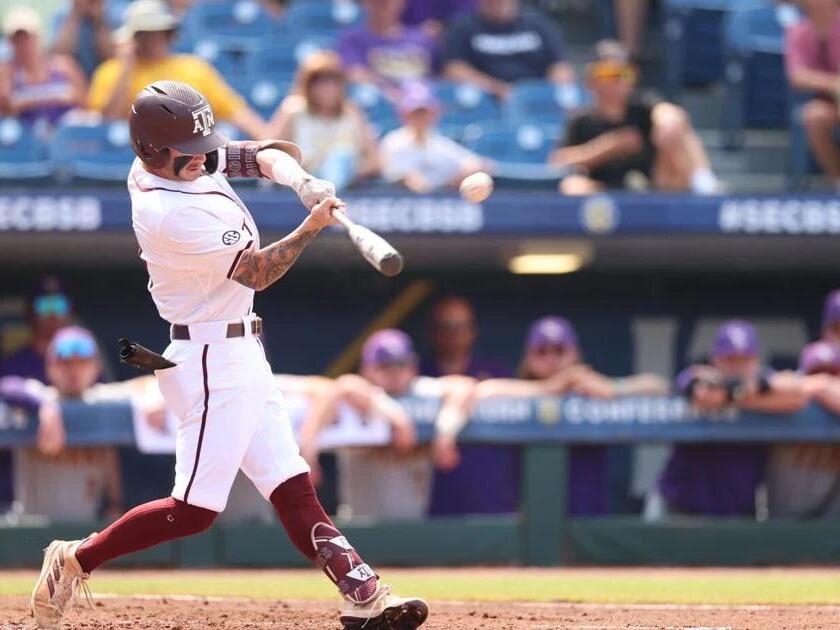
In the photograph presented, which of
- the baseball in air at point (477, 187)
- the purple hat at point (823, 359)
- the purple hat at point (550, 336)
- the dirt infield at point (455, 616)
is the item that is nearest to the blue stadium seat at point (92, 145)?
the purple hat at point (550, 336)

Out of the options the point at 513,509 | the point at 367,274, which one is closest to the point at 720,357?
the point at 513,509

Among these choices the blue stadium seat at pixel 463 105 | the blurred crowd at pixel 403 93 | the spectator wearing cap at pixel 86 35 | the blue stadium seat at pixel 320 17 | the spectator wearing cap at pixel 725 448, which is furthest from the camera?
the blue stadium seat at pixel 320 17

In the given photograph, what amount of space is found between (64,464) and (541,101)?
12.4 ft

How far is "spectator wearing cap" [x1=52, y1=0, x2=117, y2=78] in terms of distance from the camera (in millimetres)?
10242

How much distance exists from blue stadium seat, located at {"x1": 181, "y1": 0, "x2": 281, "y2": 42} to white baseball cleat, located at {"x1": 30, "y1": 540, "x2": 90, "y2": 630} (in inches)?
252

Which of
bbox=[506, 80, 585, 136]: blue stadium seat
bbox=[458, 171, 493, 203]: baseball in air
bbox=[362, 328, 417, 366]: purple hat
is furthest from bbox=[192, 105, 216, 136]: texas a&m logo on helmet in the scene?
bbox=[506, 80, 585, 136]: blue stadium seat

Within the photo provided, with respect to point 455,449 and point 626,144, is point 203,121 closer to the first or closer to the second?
point 455,449

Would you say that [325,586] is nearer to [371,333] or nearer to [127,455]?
[127,455]

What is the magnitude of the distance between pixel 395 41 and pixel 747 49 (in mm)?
2233

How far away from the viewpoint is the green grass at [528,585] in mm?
6434

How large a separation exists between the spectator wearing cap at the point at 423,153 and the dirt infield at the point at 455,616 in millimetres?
3356

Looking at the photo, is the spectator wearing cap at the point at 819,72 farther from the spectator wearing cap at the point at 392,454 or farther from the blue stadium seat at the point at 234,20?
the blue stadium seat at the point at 234,20

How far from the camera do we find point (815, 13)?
31.7ft

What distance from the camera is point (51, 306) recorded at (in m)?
8.69
